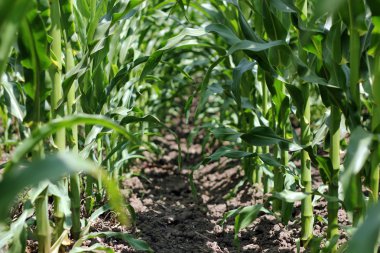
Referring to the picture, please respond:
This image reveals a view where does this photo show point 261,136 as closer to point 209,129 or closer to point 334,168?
point 334,168

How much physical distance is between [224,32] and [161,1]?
68 cm

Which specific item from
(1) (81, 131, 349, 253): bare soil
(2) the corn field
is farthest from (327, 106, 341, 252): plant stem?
(1) (81, 131, 349, 253): bare soil

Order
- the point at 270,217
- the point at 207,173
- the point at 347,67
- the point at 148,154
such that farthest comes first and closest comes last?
1. the point at 148,154
2. the point at 207,173
3. the point at 270,217
4. the point at 347,67

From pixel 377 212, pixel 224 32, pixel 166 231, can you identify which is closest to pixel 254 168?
pixel 166 231

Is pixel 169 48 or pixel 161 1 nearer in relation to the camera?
pixel 169 48

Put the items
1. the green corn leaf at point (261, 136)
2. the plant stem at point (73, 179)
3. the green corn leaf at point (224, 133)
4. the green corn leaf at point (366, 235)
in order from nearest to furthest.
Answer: the green corn leaf at point (366, 235), the green corn leaf at point (261, 136), the plant stem at point (73, 179), the green corn leaf at point (224, 133)

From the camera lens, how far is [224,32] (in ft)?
7.93

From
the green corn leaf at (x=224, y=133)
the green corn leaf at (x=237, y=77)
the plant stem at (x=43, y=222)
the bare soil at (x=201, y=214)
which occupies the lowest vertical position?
the bare soil at (x=201, y=214)

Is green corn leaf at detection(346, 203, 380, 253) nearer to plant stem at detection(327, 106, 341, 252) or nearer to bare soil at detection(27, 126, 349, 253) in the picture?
plant stem at detection(327, 106, 341, 252)

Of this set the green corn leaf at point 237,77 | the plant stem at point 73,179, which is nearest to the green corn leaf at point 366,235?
the green corn leaf at point 237,77

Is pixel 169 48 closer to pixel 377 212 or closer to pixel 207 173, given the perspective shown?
pixel 377 212

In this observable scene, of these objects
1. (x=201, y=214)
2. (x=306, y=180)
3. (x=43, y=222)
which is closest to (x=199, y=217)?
(x=201, y=214)

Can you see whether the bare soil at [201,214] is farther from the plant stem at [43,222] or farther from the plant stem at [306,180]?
the plant stem at [43,222]

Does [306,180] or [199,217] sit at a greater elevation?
[306,180]
